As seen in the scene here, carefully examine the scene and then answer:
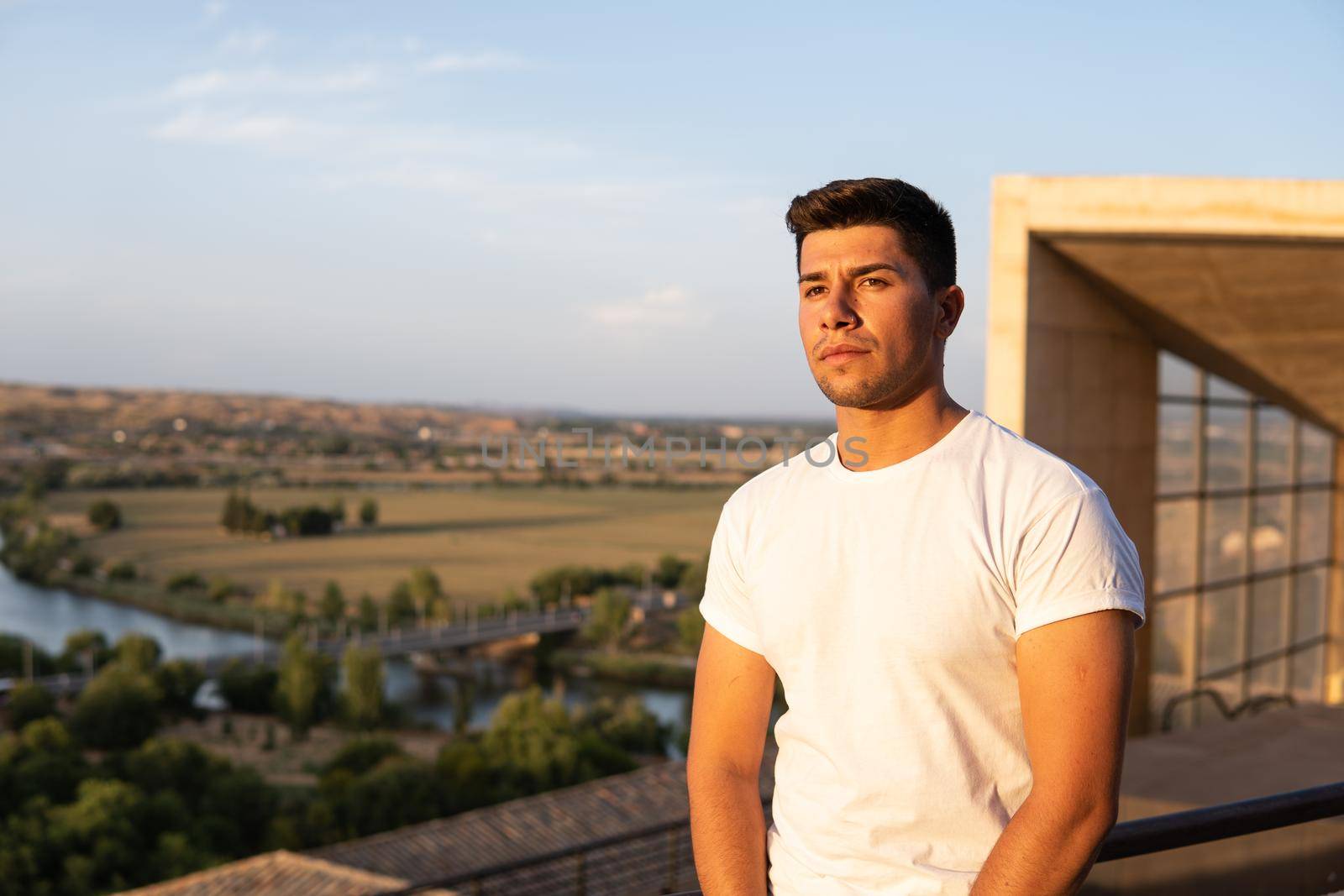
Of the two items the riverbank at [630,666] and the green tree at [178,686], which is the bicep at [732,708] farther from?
the riverbank at [630,666]

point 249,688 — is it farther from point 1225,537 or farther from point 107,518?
point 1225,537

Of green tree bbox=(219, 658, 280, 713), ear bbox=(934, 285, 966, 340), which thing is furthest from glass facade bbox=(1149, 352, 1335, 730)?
green tree bbox=(219, 658, 280, 713)

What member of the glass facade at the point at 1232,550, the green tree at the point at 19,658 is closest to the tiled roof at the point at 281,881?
the glass facade at the point at 1232,550

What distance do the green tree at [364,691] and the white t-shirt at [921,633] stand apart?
56.4 meters

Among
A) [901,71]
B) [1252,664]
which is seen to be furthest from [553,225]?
[1252,664]

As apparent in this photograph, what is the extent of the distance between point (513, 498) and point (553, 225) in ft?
80.3

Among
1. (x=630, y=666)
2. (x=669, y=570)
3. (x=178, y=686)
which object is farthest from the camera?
→ (x=669, y=570)

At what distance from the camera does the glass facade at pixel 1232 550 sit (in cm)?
915

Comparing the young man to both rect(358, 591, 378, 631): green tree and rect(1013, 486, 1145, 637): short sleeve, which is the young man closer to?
rect(1013, 486, 1145, 637): short sleeve

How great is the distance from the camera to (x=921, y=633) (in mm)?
1156

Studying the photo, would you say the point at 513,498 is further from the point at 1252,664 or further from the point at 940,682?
the point at 940,682

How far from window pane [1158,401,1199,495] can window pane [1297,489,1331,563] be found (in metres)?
2.33

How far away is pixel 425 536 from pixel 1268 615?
80195 mm

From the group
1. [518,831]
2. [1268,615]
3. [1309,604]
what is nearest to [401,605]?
[518,831]
